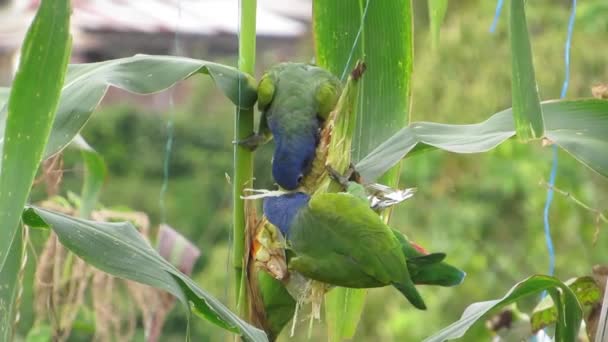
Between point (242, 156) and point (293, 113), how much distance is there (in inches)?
2.0

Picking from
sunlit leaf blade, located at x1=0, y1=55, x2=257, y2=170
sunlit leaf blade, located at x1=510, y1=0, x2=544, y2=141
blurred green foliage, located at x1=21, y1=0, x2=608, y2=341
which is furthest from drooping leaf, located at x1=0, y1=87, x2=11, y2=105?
blurred green foliage, located at x1=21, y1=0, x2=608, y2=341

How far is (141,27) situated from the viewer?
5.35 meters

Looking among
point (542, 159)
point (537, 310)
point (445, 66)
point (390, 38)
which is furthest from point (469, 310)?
point (445, 66)

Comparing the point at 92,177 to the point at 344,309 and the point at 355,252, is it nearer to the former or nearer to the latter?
the point at 344,309

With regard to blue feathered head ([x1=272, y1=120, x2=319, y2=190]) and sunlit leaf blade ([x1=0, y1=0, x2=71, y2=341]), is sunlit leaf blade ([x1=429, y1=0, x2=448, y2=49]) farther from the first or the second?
sunlit leaf blade ([x1=0, y1=0, x2=71, y2=341])

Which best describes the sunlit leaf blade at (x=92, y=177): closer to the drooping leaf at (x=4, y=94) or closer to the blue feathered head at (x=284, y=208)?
the drooping leaf at (x=4, y=94)

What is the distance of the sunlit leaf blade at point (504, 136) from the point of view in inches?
27.8

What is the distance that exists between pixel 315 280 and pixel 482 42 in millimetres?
2148

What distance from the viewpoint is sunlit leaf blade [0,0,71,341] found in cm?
54

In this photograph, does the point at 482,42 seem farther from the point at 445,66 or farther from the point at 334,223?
the point at 334,223

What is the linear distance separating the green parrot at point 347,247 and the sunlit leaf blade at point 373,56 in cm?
21

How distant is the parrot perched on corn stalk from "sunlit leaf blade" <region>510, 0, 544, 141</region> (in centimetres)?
12

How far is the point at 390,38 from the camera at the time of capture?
89 cm

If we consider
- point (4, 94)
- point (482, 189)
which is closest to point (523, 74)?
point (4, 94)
